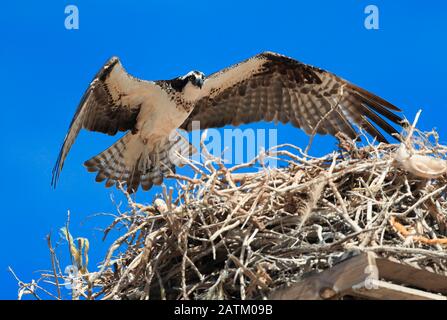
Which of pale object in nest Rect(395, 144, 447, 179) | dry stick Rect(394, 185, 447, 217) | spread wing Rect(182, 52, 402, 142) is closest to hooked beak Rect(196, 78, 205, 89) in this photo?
spread wing Rect(182, 52, 402, 142)

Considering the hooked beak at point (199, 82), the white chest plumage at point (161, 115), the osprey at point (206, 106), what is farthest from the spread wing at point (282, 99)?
the white chest plumage at point (161, 115)

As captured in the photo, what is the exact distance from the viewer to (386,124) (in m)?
6.19

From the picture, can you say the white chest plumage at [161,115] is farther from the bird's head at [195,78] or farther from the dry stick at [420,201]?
the dry stick at [420,201]

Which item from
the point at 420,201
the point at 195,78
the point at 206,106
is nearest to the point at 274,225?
the point at 420,201

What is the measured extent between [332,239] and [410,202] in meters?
0.59

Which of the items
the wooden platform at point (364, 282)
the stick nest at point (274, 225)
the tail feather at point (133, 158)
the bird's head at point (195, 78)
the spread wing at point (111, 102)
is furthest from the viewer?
the tail feather at point (133, 158)

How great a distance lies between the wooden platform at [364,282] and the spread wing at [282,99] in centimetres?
264

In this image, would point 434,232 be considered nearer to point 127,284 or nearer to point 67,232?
point 127,284

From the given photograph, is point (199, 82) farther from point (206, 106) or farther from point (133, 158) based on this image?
point (133, 158)

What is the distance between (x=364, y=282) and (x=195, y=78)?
131 inches

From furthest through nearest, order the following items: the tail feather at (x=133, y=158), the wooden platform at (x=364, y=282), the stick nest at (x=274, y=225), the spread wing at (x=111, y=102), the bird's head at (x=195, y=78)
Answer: the tail feather at (x=133, y=158)
the bird's head at (x=195, y=78)
the spread wing at (x=111, y=102)
the stick nest at (x=274, y=225)
the wooden platform at (x=364, y=282)

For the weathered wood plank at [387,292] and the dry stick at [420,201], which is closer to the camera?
the weathered wood plank at [387,292]

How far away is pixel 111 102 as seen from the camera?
6582 mm

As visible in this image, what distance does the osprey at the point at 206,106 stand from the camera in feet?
21.2
